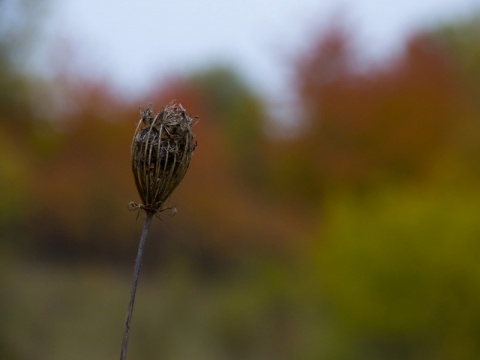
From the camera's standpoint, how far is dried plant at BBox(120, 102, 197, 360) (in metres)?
2.07

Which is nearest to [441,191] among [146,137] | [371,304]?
[371,304]

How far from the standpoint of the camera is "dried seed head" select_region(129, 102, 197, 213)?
6.79 ft

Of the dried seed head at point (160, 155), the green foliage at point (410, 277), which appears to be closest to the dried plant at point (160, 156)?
the dried seed head at point (160, 155)

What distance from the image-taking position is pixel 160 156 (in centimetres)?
212

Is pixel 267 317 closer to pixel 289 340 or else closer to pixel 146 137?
pixel 289 340

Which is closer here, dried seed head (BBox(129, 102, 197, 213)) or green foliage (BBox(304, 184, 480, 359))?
dried seed head (BBox(129, 102, 197, 213))

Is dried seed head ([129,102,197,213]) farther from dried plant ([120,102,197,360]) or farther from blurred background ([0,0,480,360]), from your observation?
blurred background ([0,0,480,360])

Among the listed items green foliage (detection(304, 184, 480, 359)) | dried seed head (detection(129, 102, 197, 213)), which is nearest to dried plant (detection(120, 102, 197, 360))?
dried seed head (detection(129, 102, 197, 213))

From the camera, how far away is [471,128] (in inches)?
1063

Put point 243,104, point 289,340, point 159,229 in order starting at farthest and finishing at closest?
point 243,104 → point 159,229 → point 289,340

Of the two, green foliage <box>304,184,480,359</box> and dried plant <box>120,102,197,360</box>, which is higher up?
green foliage <box>304,184,480,359</box>

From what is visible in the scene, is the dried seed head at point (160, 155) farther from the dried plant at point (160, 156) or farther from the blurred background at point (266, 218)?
the blurred background at point (266, 218)

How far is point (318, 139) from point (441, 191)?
1034 centimetres

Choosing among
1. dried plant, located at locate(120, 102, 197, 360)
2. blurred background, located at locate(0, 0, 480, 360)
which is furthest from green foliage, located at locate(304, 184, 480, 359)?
dried plant, located at locate(120, 102, 197, 360)
